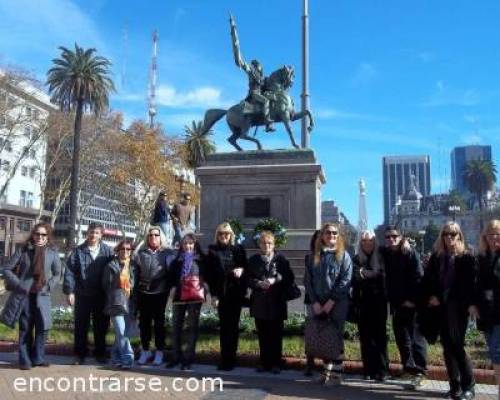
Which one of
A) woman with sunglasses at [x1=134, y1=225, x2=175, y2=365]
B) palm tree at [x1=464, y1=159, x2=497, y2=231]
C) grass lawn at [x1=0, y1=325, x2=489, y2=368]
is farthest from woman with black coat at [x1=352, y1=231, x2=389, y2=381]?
palm tree at [x1=464, y1=159, x2=497, y2=231]

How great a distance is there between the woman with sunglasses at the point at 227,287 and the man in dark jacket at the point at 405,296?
2137mm

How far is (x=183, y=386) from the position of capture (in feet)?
21.8

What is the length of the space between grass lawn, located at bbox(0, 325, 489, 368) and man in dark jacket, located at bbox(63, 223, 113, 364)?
753 millimetres

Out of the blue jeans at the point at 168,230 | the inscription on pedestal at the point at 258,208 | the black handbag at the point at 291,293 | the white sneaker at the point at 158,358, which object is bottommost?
the white sneaker at the point at 158,358

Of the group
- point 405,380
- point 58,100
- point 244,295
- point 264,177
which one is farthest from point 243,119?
point 58,100

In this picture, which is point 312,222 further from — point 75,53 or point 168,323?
point 75,53

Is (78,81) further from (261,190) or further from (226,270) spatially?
(226,270)

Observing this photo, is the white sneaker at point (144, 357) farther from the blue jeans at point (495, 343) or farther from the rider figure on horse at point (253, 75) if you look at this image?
the rider figure on horse at point (253, 75)

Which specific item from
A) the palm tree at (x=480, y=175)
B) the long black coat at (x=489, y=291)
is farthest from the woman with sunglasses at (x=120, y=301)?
the palm tree at (x=480, y=175)

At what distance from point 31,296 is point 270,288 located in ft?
11.3

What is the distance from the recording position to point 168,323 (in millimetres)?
9953

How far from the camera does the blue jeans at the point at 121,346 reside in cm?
766

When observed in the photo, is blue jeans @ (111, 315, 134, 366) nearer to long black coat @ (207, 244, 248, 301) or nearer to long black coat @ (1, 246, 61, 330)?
long black coat @ (1, 246, 61, 330)

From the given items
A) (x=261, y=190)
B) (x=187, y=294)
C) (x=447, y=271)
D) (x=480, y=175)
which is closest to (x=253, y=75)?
(x=261, y=190)
